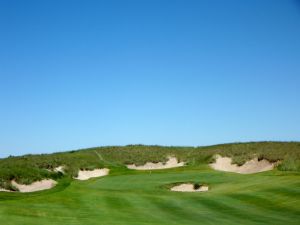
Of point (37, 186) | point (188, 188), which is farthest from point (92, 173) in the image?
point (188, 188)

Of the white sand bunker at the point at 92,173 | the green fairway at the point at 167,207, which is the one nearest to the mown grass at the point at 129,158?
the white sand bunker at the point at 92,173

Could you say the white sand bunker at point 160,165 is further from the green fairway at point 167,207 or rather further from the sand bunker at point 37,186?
the green fairway at point 167,207

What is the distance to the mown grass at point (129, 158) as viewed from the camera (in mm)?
43672

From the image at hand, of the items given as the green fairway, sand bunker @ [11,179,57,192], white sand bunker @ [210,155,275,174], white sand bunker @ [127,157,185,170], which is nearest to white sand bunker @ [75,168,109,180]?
white sand bunker @ [127,157,185,170]

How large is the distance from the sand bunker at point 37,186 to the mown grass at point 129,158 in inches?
16.8

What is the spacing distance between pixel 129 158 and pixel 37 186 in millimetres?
27692

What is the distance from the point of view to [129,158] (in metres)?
69.1

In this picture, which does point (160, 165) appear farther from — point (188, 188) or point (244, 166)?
point (188, 188)

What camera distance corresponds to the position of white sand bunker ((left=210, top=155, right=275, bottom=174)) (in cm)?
5113

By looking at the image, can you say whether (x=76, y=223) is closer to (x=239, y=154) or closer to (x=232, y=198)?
(x=232, y=198)

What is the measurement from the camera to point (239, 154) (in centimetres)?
6100

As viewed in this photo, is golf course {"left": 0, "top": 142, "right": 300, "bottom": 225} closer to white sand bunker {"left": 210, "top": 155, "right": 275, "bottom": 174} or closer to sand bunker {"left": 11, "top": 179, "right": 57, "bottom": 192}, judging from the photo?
sand bunker {"left": 11, "top": 179, "right": 57, "bottom": 192}

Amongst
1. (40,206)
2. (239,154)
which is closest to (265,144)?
(239,154)

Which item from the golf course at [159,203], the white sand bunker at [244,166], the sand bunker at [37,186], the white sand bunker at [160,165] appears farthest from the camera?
the white sand bunker at [160,165]
